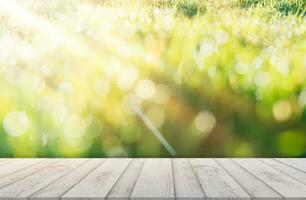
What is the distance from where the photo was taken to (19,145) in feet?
11.0

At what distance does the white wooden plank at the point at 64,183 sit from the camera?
1.85 meters

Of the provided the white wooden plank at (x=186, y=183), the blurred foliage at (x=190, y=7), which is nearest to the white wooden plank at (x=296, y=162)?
the white wooden plank at (x=186, y=183)

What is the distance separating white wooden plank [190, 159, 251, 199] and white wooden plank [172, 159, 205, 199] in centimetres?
2

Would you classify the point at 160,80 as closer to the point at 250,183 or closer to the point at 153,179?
the point at 153,179

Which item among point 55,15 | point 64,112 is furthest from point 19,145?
point 55,15

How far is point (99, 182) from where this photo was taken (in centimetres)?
216

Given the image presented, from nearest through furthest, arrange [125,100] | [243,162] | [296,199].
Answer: [296,199], [243,162], [125,100]

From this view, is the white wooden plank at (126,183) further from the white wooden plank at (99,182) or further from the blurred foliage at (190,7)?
the blurred foliage at (190,7)

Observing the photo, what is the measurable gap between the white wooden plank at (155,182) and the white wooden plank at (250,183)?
0.28 metres

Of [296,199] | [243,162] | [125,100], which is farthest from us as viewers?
[125,100]

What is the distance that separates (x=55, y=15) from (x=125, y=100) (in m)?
0.70

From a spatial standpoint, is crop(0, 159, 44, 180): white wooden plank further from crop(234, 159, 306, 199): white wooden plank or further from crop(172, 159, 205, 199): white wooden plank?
crop(234, 159, 306, 199): white wooden plank

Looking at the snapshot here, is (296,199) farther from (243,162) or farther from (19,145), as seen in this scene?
(19,145)

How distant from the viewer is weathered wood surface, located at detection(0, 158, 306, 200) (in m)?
1.88
